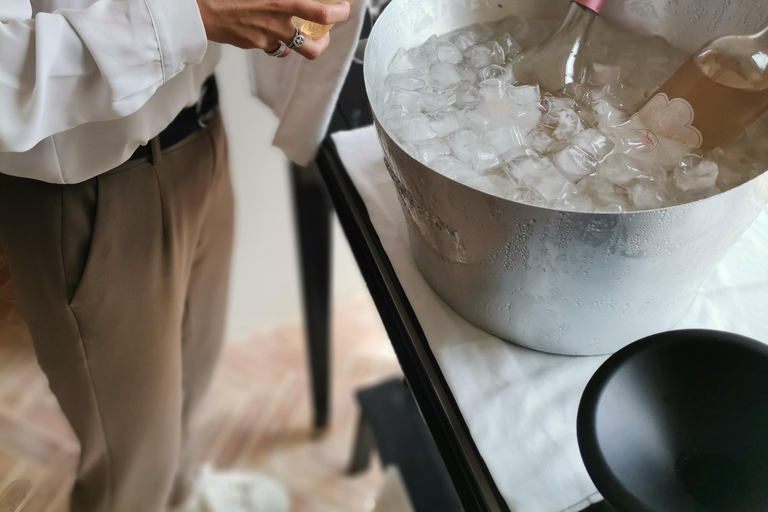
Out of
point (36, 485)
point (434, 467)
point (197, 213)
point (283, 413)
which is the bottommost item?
point (283, 413)

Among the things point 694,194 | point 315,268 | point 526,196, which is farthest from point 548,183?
point 315,268

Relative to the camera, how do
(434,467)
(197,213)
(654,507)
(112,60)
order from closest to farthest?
(654,507)
(112,60)
(197,213)
(434,467)

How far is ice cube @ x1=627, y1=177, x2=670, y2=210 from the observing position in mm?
514

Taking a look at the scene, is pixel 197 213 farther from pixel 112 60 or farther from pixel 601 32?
pixel 601 32

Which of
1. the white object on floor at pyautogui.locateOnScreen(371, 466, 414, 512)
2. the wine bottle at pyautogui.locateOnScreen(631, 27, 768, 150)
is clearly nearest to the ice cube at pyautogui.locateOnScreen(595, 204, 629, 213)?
the wine bottle at pyautogui.locateOnScreen(631, 27, 768, 150)

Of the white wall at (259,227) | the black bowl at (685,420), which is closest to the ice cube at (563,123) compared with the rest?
the black bowl at (685,420)

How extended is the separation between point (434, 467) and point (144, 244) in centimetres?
76

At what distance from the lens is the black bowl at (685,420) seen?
44cm

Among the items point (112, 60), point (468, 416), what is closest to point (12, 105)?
point (112, 60)

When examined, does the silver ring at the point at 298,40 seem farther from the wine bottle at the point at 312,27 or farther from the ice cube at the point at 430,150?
the ice cube at the point at 430,150

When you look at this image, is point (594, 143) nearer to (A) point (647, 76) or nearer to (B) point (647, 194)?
(B) point (647, 194)

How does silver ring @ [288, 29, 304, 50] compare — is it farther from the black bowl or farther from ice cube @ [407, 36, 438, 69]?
the black bowl

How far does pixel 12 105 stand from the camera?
19.5 inches

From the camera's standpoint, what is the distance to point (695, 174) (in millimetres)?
532
